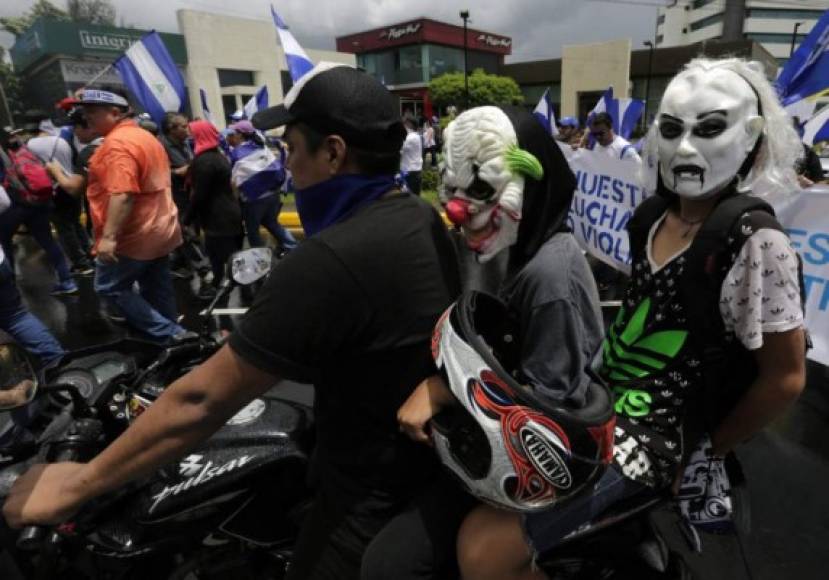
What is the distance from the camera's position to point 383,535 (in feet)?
4.38

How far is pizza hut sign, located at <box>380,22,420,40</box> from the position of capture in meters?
61.5

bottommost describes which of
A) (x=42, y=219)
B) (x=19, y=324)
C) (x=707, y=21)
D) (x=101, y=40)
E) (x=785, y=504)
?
(x=785, y=504)

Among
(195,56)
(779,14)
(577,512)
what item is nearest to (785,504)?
(577,512)

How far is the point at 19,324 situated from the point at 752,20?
10077cm

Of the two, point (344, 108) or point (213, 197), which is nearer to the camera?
point (344, 108)

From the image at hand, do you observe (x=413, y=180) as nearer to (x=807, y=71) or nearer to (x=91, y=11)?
(x=807, y=71)

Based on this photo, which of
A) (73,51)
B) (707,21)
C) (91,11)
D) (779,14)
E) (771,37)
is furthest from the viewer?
(707,21)

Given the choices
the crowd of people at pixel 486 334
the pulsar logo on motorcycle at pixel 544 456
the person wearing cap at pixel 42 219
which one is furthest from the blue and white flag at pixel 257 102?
the pulsar logo on motorcycle at pixel 544 456

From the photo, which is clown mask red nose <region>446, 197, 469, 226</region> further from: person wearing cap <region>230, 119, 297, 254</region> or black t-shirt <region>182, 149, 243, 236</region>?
person wearing cap <region>230, 119, 297, 254</region>

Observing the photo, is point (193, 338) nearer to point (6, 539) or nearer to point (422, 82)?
point (6, 539)

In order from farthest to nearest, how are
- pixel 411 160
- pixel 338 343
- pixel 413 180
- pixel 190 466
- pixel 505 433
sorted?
pixel 413 180, pixel 411 160, pixel 190 466, pixel 338 343, pixel 505 433

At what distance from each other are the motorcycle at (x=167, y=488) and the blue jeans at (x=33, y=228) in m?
4.79

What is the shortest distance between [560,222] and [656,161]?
653 mm

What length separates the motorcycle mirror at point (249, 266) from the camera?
2.38m
